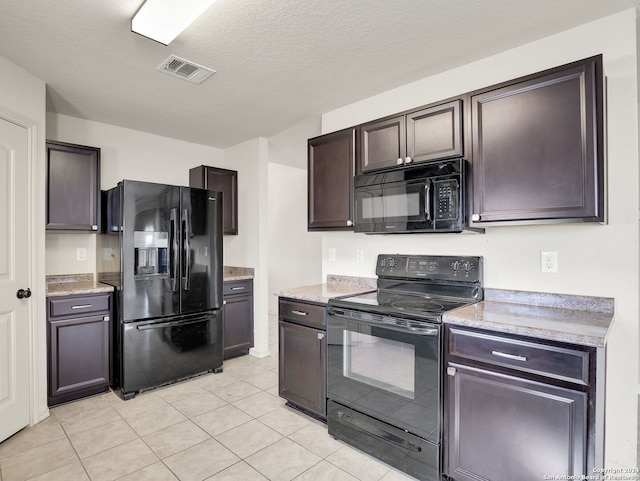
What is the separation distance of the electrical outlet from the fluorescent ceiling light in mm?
2256

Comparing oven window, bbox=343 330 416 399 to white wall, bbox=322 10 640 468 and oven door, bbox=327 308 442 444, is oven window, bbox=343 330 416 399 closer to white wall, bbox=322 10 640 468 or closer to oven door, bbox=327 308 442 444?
oven door, bbox=327 308 442 444

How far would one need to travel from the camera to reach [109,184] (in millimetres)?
3641

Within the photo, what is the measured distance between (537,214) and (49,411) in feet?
12.1

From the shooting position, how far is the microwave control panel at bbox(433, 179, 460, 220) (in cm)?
209

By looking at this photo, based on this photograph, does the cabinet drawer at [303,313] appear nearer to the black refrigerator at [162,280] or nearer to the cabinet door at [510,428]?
the cabinet door at [510,428]

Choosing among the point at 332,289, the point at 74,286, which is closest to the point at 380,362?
the point at 332,289

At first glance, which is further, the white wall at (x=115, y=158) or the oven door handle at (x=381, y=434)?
the white wall at (x=115, y=158)

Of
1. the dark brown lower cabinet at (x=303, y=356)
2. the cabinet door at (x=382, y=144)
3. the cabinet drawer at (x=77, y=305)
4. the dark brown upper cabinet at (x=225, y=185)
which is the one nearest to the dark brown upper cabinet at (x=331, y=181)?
the cabinet door at (x=382, y=144)

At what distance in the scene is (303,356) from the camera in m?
2.60

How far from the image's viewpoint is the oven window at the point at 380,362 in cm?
198

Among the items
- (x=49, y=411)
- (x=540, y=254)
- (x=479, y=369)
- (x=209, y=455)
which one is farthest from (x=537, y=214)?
(x=49, y=411)

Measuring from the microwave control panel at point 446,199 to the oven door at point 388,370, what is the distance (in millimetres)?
681

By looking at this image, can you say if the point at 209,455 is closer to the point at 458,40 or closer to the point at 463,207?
the point at 463,207

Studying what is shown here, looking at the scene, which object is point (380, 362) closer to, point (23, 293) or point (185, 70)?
point (185, 70)
